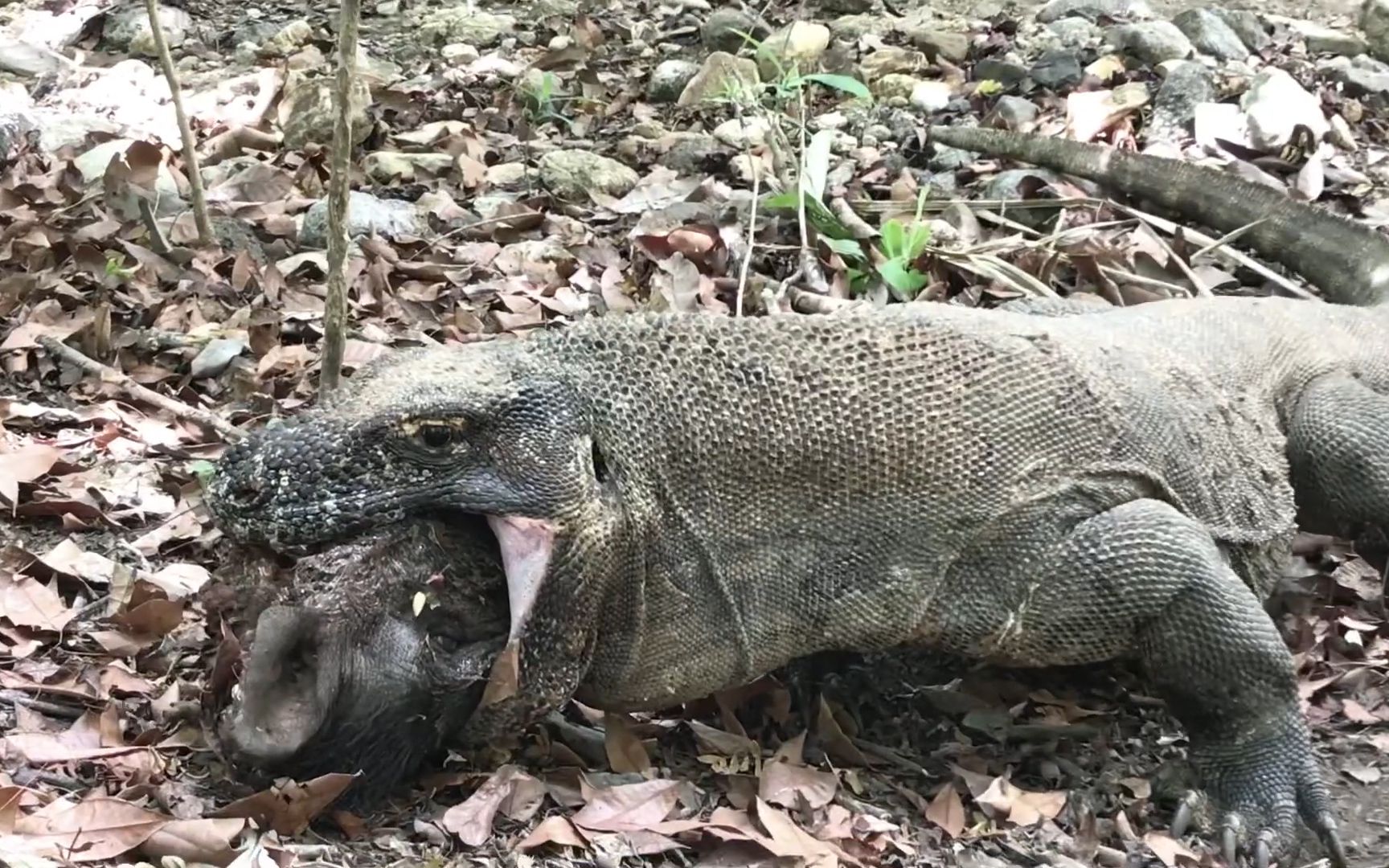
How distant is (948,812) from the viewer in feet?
11.7

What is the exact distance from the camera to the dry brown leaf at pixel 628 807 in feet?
10.5

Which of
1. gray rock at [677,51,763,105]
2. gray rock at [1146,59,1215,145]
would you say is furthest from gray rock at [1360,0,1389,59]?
gray rock at [677,51,763,105]

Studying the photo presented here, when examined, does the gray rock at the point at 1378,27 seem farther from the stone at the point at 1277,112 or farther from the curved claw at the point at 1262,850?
the curved claw at the point at 1262,850

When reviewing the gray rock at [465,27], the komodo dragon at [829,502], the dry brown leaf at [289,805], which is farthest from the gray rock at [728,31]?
the dry brown leaf at [289,805]

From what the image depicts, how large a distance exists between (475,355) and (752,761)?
1.20 metres

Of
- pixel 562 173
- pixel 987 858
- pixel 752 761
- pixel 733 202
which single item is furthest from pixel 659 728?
pixel 562 173

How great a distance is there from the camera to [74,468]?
4355 mm

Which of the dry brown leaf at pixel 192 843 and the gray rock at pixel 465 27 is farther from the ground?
the dry brown leaf at pixel 192 843

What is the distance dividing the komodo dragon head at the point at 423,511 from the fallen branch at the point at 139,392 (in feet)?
5.26

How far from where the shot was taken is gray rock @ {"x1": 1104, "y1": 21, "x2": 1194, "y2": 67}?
29.2 feet

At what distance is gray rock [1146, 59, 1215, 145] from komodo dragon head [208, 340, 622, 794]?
224 inches

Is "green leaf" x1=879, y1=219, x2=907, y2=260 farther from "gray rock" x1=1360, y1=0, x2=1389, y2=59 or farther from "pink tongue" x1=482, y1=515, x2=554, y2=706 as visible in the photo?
"gray rock" x1=1360, y1=0, x2=1389, y2=59

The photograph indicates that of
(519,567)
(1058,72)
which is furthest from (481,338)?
(1058,72)

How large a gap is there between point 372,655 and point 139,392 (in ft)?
7.29
